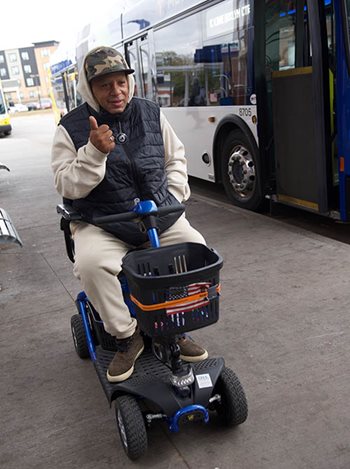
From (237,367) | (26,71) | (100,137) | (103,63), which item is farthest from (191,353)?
(26,71)

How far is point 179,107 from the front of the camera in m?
7.84

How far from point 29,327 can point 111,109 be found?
74.8 inches

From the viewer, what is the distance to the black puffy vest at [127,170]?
2654 millimetres

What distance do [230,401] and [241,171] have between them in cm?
456

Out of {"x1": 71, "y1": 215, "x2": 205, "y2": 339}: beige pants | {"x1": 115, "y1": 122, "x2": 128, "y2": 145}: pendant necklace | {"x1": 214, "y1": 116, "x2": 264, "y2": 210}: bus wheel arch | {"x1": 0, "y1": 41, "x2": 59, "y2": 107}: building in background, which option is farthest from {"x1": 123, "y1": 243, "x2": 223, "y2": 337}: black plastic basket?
{"x1": 0, "y1": 41, "x2": 59, "y2": 107}: building in background

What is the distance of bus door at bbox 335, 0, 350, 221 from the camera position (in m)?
4.53

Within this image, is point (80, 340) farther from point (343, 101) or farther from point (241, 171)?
point (241, 171)

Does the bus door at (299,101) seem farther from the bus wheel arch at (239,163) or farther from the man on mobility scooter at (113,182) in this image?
the man on mobility scooter at (113,182)

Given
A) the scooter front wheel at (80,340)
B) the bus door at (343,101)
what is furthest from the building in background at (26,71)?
the scooter front wheel at (80,340)

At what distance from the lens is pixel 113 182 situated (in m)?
2.65

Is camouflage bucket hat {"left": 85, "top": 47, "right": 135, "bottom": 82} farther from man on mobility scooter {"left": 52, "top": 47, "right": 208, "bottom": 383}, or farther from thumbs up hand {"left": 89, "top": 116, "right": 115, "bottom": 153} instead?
thumbs up hand {"left": 89, "top": 116, "right": 115, "bottom": 153}

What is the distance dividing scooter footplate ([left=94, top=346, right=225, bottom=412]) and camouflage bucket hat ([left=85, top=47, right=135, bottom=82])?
4.85 feet

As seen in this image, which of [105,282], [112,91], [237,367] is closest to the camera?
[105,282]

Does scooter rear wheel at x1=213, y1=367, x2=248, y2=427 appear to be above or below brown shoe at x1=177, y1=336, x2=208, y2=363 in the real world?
below
